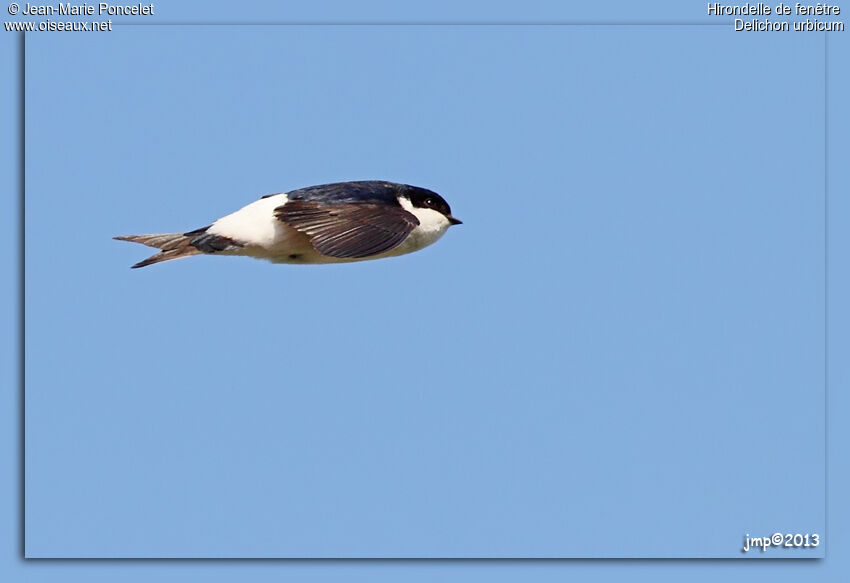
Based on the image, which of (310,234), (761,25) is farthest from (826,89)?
(310,234)

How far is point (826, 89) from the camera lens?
10797mm

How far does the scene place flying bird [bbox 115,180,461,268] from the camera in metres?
9.75

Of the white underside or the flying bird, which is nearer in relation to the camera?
the flying bird

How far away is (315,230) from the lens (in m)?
9.83

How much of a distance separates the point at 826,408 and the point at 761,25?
9.64 ft

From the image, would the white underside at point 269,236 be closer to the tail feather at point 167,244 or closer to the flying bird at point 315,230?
the flying bird at point 315,230

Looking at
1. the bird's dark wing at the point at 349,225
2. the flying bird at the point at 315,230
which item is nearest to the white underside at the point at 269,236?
the flying bird at the point at 315,230

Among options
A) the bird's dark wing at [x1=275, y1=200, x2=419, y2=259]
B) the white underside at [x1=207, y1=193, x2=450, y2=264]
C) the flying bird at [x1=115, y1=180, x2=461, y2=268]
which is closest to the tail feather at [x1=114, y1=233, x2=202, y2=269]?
the flying bird at [x1=115, y1=180, x2=461, y2=268]

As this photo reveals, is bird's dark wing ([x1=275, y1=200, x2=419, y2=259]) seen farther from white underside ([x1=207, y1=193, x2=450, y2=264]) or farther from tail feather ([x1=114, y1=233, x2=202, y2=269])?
tail feather ([x1=114, y1=233, x2=202, y2=269])

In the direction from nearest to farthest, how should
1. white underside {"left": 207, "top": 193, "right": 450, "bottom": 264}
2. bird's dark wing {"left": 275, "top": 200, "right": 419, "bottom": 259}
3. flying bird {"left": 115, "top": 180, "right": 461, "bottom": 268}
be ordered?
bird's dark wing {"left": 275, "top": 200, "right": 419, "bottom": 259} → flying bird {"left": 115, "top": 180, "right": 461, "bottom": 268} → white underside {"left": 207, "top": 193, "right": 450, "bottom": 264}

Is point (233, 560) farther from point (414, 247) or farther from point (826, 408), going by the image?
point (826, 408)

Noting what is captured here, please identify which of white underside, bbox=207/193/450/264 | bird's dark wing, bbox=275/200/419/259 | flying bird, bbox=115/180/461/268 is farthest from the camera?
white underside, bbox=207/193/450/264

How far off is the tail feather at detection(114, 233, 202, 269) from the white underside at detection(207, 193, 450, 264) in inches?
7.6

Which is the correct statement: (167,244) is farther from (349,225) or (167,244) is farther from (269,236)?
(349,225)
